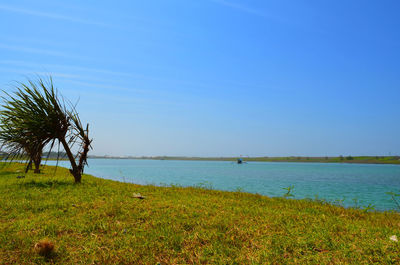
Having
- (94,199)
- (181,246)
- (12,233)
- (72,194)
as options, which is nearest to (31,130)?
(72,194)

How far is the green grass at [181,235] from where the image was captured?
162 inches

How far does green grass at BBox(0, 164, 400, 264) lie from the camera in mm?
4109

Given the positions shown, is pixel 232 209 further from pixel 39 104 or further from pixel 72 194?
pixel 39 104

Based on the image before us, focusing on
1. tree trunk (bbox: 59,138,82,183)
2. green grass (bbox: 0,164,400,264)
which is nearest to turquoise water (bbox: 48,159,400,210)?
tree trunk (bbox: 59,138,82,183)

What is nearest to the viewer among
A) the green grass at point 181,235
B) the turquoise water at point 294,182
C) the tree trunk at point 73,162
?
the green grass at point 181,235

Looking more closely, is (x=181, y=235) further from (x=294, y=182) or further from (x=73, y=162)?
(x=294, y=182)

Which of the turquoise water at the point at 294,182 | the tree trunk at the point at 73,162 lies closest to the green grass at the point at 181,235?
the tree trunk at the point at 73,162

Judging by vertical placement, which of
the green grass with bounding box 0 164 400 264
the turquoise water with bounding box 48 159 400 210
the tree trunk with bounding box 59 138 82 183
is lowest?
the turquoise water with bounding box 48 159 400 210

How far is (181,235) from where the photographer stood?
4.92 meters

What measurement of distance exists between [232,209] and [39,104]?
1042 centimetres

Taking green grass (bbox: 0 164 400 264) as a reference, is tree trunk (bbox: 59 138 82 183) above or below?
above

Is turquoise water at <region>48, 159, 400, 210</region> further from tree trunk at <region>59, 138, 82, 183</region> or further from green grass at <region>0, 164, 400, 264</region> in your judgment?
green grass at <region>0, 164, 400, 264</region>

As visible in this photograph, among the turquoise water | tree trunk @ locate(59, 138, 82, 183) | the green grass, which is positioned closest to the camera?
the green grass

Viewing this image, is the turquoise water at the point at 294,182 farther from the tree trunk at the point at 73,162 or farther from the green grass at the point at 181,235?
the green grass at the point at 181,235
